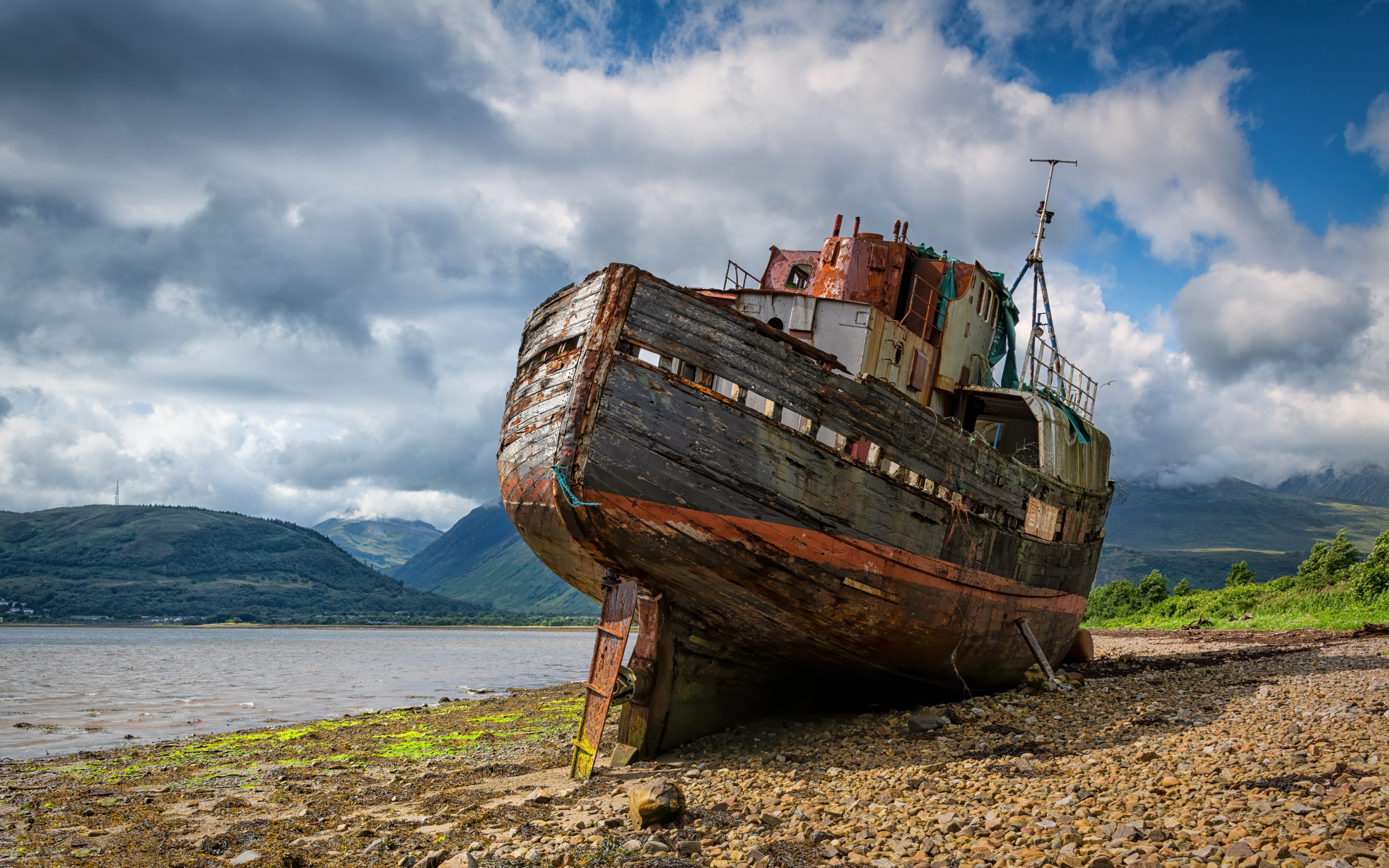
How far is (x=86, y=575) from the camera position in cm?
14175

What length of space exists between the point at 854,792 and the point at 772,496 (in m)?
2.63

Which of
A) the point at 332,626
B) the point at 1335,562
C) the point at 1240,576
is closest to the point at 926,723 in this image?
the point at 1335,562

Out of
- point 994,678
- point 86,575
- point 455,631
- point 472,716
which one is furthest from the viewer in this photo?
point 86,575

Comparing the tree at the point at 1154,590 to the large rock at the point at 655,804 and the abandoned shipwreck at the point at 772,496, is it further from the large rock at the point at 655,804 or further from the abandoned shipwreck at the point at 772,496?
the large rock at the point at 655,804

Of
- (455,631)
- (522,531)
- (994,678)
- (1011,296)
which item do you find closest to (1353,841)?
(994,678)

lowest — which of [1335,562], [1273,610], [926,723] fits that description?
[926,723]

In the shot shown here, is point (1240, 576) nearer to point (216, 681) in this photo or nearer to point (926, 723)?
point (926, 723)

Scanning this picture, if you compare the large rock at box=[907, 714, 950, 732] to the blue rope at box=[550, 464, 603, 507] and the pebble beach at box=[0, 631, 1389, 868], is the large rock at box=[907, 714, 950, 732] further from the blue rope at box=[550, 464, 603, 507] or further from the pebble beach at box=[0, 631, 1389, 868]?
the blue rope at box=[550, 464, 603, 507]

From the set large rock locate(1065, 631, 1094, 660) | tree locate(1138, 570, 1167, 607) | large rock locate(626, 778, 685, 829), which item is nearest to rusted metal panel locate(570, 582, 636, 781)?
large rock locate(626, 778, 685, 829)

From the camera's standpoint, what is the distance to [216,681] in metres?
25.1

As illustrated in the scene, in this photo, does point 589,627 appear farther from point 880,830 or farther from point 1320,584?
point 880,830

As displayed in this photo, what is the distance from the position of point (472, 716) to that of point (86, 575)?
163408 millimetres

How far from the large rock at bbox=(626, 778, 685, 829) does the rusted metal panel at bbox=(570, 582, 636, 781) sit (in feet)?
6.38

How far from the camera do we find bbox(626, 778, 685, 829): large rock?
5.99m
